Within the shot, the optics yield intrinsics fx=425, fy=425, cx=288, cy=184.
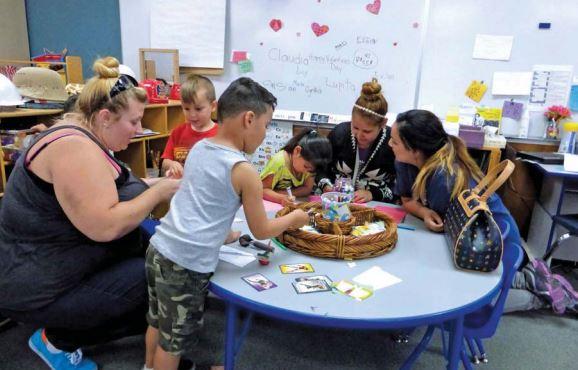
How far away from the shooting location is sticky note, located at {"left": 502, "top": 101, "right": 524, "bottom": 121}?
10.4ft

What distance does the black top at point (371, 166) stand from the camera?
7.98 ft

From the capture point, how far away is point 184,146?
2525 mm

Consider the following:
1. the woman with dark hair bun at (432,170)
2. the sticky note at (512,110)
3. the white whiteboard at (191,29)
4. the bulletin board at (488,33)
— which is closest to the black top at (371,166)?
the woman with dark hair bun at (432,170)

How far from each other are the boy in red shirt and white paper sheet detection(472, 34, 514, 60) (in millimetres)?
2009

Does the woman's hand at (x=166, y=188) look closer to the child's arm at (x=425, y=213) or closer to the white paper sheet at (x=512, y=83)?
the child's arm at (x=425, y=213)

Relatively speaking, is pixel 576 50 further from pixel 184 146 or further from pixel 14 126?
pixel 14 126

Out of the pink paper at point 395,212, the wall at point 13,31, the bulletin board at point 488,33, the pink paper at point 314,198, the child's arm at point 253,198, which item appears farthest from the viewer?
the wall at point 13,31

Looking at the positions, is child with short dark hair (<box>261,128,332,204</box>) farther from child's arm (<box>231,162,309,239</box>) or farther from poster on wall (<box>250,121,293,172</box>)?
poster on wall (<box>250,121,293,172</box>)

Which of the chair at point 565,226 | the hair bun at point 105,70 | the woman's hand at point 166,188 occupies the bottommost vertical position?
the chair at point 565,226

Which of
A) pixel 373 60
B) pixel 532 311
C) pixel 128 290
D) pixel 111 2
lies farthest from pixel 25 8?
pixel 532 311

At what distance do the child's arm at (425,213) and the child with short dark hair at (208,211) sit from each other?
63cm

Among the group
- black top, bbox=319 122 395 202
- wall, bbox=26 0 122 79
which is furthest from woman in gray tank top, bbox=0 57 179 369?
wall, bbox=26 0 122 79

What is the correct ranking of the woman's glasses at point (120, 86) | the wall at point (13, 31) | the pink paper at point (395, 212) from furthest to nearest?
the wall at point (13, 31)
the pink paper at point (395, 212)
the woman's glasses at point (120, 86)

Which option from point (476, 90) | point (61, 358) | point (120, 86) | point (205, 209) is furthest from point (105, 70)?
point (476, 90)
